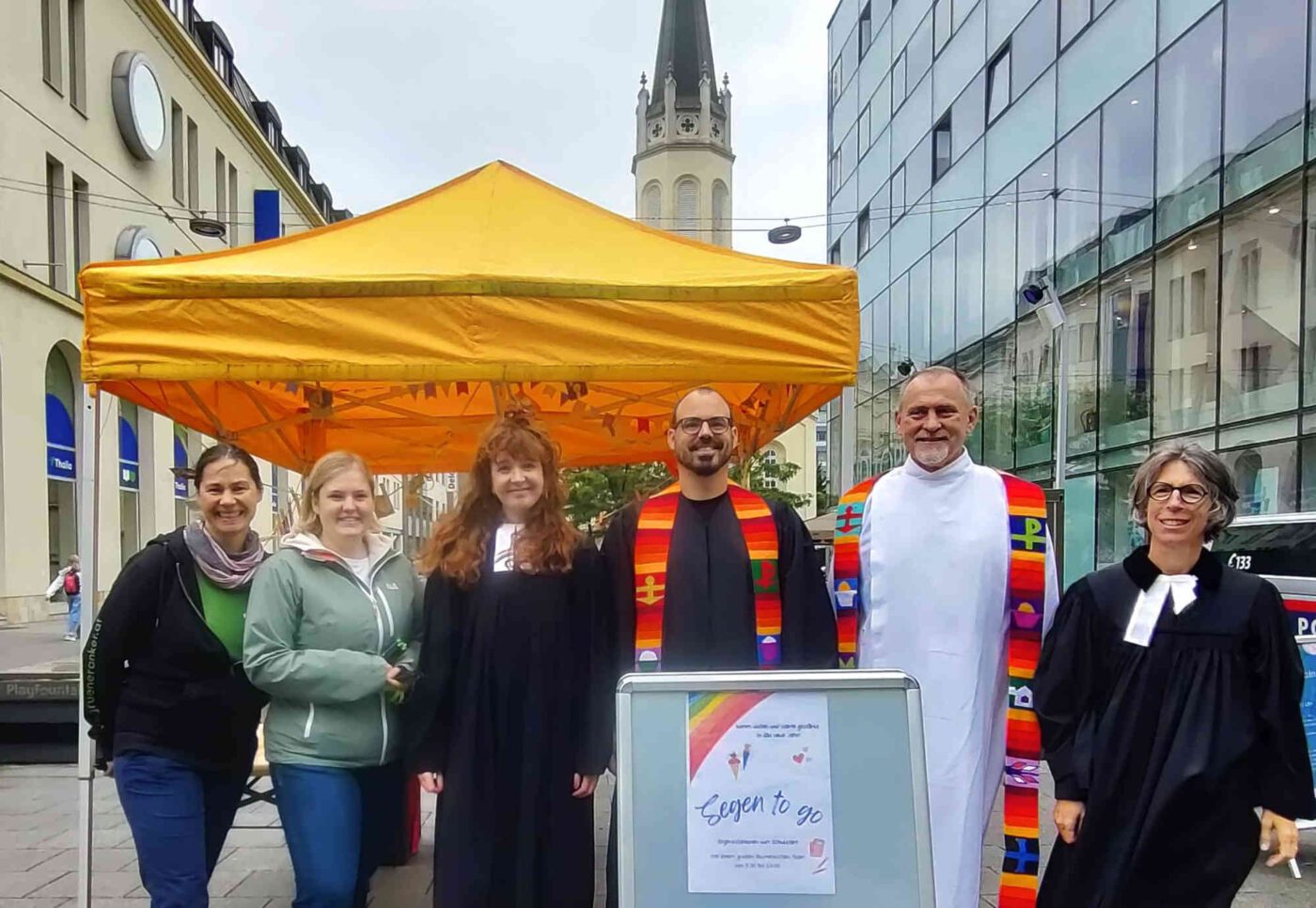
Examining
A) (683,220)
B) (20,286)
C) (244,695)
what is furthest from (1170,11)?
(683,220)

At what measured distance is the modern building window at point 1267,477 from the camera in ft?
31.6

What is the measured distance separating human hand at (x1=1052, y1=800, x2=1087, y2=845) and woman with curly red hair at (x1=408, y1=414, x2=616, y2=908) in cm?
121

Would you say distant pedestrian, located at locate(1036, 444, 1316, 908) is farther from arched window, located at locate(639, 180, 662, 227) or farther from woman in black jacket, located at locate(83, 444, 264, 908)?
arched window, located at locate(639, 180, 662, 227)

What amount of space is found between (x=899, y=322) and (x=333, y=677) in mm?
20117

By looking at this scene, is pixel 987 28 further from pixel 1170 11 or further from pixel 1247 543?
pixel 1247 543

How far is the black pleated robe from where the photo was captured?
2.53 metres

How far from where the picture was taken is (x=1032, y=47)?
1473 centimetres

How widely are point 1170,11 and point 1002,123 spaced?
4.49 meters

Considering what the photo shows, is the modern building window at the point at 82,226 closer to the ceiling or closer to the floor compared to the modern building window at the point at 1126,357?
closer to the ceiling

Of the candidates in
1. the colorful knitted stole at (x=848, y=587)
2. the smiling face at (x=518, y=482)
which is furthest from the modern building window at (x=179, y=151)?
the colorful knitted stole at (x=848, y=587)

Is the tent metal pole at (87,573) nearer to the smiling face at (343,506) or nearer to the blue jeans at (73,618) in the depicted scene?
the smiling face at (343,506)

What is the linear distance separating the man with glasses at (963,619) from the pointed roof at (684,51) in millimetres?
61966

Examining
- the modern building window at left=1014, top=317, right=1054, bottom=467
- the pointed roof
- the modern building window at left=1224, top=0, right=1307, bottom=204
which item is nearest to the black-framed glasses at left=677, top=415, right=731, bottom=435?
the modern building window at left=1224, top=0, right=1307, bottom=204

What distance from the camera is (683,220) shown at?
58156 millimetres
